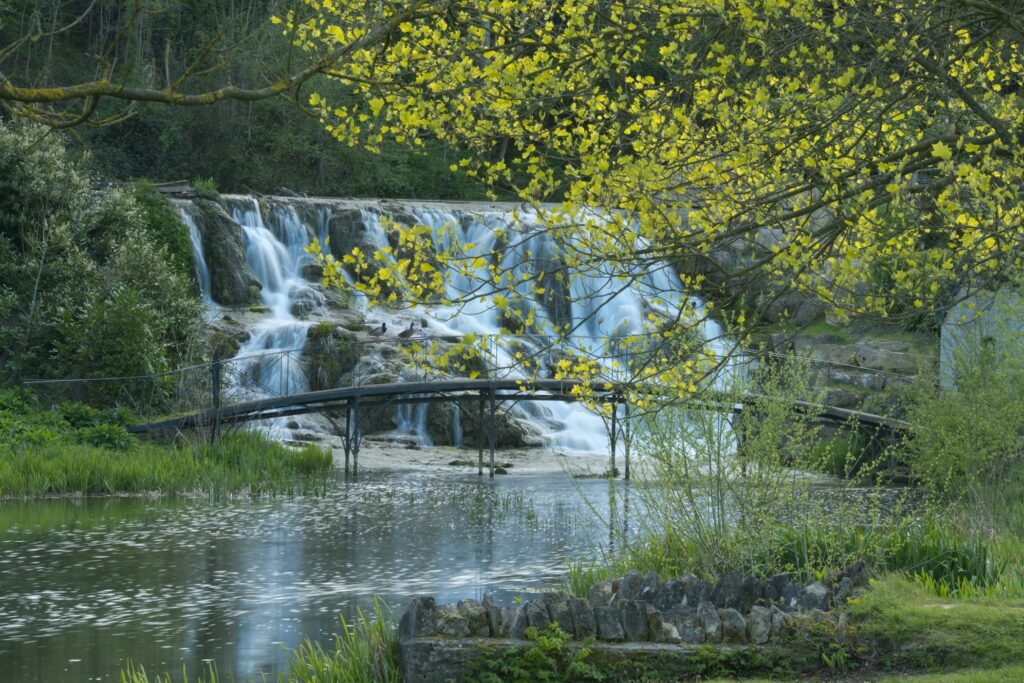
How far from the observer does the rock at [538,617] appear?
7.16 metres

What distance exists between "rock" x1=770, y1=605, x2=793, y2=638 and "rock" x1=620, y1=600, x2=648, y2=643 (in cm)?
76

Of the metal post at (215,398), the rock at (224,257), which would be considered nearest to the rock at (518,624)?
the metal post at (215,398)

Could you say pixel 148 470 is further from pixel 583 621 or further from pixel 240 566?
pixel 583 621

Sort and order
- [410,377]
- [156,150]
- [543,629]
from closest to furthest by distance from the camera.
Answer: [543,629] < [410,377] < [156,150]

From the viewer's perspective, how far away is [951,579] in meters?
9.53

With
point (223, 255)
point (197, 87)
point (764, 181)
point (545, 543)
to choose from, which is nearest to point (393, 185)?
point (197, 87)

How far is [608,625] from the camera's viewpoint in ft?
23.5

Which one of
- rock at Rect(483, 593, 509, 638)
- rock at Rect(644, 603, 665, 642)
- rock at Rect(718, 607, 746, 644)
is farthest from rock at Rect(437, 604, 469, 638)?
rock at Rect(718, 607, 746, 644)

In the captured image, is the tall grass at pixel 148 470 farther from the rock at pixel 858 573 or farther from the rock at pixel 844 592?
the rock at pixel 844 592

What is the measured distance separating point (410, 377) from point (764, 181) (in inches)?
831

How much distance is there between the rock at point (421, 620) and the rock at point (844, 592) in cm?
252

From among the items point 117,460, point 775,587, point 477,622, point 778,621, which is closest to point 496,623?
point 477,622

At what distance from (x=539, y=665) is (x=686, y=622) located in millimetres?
941

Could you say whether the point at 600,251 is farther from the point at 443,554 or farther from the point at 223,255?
the point at 223,255
